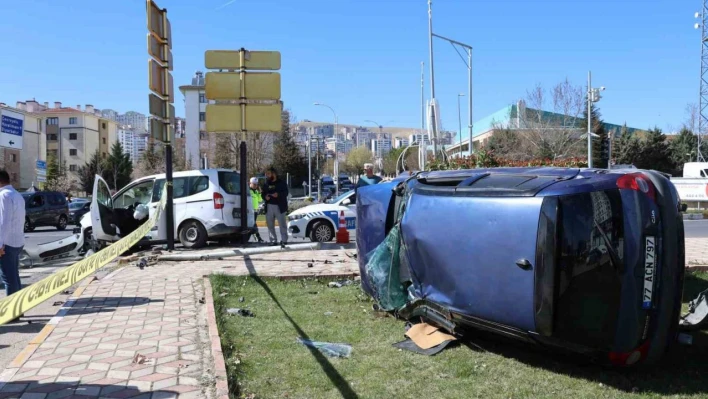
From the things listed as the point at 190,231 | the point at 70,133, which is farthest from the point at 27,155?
the point at 190,231

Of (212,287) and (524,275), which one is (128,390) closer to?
(524,275)

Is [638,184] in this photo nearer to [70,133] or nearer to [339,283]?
[339,283]

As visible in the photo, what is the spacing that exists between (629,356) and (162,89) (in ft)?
35.3

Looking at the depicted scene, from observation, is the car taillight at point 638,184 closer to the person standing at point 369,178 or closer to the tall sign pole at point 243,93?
the person standing at point 369,178

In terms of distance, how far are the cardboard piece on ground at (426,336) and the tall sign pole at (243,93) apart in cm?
781

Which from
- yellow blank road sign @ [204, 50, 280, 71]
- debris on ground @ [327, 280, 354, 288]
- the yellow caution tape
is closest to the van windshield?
the yellow caution tape

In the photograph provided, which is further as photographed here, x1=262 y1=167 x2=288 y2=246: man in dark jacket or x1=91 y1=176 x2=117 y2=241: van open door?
x1=262 y1=167 x2=288 y2=246: man in dark jacket

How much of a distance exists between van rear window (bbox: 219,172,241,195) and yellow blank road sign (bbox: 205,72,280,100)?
1.80m

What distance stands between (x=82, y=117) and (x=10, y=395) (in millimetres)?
96598

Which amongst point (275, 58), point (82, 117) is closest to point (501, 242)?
point (275, 58)

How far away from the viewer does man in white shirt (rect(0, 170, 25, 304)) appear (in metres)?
7.05

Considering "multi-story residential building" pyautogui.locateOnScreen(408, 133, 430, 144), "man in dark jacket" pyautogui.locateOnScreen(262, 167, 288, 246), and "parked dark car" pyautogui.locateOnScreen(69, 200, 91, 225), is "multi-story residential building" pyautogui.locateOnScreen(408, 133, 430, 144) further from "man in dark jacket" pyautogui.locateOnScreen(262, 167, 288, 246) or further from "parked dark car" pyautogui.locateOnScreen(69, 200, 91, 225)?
"parked dark car" pyautogui.locateOnScreen(69, 200, 91, 225)

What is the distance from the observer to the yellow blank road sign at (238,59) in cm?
1258

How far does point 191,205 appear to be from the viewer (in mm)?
12992
